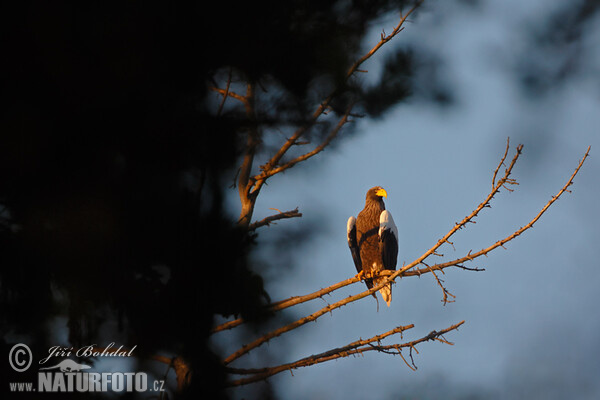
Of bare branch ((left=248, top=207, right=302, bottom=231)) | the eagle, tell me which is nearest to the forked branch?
bare branch ((left=248, top=207, right=302, bottom=231))

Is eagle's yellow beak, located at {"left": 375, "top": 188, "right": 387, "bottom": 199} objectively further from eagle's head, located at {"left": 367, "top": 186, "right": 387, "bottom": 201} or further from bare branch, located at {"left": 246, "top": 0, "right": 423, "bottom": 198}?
bare branch, located at {"left": 246, "top": 0, "right": 423, "bottom": 198}

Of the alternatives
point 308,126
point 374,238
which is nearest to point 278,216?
point 308,126

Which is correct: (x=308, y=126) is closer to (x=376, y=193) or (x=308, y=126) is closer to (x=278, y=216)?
(x=278, y=216)

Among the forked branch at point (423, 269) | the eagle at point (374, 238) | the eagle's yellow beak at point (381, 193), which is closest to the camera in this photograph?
the forked branch at point (423, 269)

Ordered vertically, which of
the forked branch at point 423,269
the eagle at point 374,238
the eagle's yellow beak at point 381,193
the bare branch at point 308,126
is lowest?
the forked branch at point 423,269

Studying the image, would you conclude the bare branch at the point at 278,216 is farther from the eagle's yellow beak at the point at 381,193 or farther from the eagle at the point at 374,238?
the eagle's yellow beak at the point at 381,193

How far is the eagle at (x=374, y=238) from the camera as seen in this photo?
513cm

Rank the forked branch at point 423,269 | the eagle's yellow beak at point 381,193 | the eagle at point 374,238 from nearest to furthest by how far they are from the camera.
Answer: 1. the forked branch at point 423,269
2. the eagle at point 374,238
3. the eagle's yellow beak at point 381,193

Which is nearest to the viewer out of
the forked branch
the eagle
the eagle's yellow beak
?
the forked branch

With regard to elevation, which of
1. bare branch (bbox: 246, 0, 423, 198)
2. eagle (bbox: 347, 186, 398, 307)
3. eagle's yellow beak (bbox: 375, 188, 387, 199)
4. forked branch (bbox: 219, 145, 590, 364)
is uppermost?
eagle's yellow beak (bbox: 375, 188, 387, 199)

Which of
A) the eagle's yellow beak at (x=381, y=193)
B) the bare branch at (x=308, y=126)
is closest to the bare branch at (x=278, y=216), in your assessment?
the bare branch at (x=308, y=126)

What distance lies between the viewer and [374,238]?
17.2ft

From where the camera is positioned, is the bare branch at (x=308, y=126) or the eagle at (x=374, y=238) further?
the eagle at (x=374, y=238)

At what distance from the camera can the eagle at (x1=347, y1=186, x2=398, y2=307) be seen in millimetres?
5129
